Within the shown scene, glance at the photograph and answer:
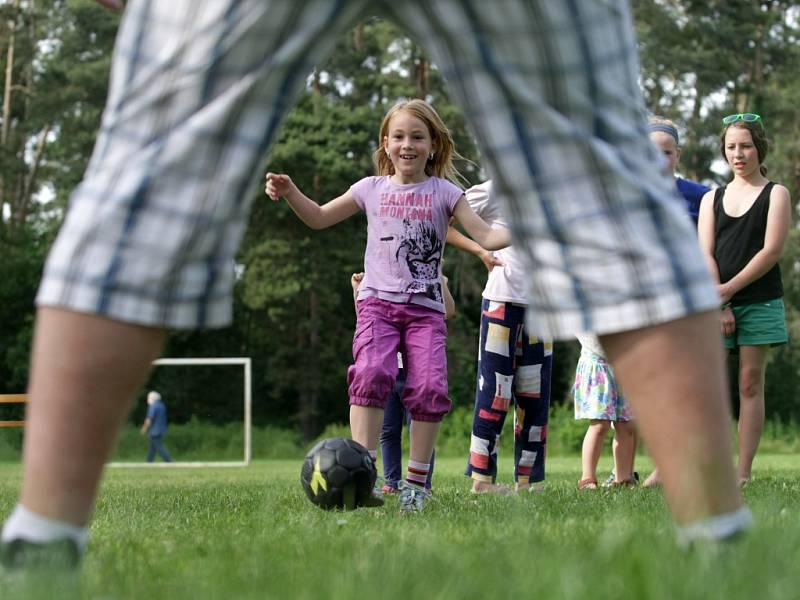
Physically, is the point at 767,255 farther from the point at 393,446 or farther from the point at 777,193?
the point at 393,446

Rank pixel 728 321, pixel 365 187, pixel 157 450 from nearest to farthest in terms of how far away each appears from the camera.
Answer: pixel 365 187 < pixel 728 321 < pixel 157 450

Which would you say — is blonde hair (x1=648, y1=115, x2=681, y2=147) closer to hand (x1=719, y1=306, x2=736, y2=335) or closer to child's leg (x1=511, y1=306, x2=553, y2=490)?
hand (x1=719, y1=306, x2=736, y2=335)

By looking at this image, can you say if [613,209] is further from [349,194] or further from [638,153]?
[349,194]

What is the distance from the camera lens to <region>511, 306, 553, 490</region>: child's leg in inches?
289

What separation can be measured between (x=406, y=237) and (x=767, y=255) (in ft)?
7.54

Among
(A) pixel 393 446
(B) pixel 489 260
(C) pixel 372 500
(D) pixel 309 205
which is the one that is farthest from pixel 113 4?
(A) pixel 393 446

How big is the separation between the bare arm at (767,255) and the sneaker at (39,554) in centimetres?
557

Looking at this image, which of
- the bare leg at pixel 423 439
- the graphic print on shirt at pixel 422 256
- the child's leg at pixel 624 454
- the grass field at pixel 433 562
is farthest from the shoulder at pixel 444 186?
the grass field at pixel 433 562

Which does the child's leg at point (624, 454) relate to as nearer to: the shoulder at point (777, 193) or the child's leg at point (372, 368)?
the shoulder at point (777, 193)

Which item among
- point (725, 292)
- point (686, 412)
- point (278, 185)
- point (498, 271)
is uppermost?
point (278, 185)

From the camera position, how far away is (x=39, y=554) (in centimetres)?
205

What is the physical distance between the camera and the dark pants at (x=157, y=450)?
2537cm

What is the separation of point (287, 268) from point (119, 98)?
34.1 metres

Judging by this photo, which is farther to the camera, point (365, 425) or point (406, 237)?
point (406, 237)
